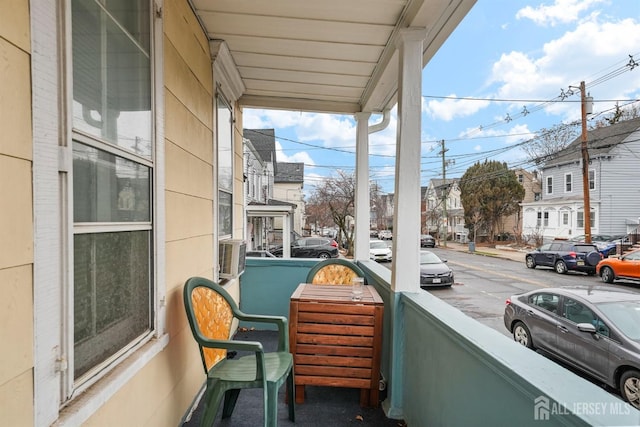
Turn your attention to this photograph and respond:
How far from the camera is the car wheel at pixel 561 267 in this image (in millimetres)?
10546

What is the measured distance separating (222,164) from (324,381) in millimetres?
2005

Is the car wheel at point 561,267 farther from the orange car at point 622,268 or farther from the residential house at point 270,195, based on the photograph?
the residential house at point 270,195

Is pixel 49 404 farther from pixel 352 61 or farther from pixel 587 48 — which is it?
pixel 587 48

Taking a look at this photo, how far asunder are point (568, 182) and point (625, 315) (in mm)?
18937

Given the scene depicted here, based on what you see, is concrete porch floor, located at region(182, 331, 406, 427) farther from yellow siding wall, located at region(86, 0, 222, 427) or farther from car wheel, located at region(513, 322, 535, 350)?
car wheel, located at region(513, 322, 535, 350)

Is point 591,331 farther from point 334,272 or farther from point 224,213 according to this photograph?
point 224,213

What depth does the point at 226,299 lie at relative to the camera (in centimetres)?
227

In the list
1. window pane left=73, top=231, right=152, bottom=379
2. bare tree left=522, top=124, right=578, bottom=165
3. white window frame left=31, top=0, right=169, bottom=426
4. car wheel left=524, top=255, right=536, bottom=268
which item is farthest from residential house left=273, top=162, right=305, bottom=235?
white window frame left=31, top=0, right=169, bottom=426

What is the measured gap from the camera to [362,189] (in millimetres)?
4000

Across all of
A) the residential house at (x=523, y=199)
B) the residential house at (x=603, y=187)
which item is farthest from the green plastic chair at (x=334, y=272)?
the residential house at (x=523, y=199)

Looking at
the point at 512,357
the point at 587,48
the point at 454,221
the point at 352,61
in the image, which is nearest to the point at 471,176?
the point at 454,221

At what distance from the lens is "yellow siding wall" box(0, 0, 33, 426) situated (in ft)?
2.59

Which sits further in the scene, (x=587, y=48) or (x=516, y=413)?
(x=587, y=48)

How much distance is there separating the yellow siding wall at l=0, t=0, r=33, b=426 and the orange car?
11.2m
